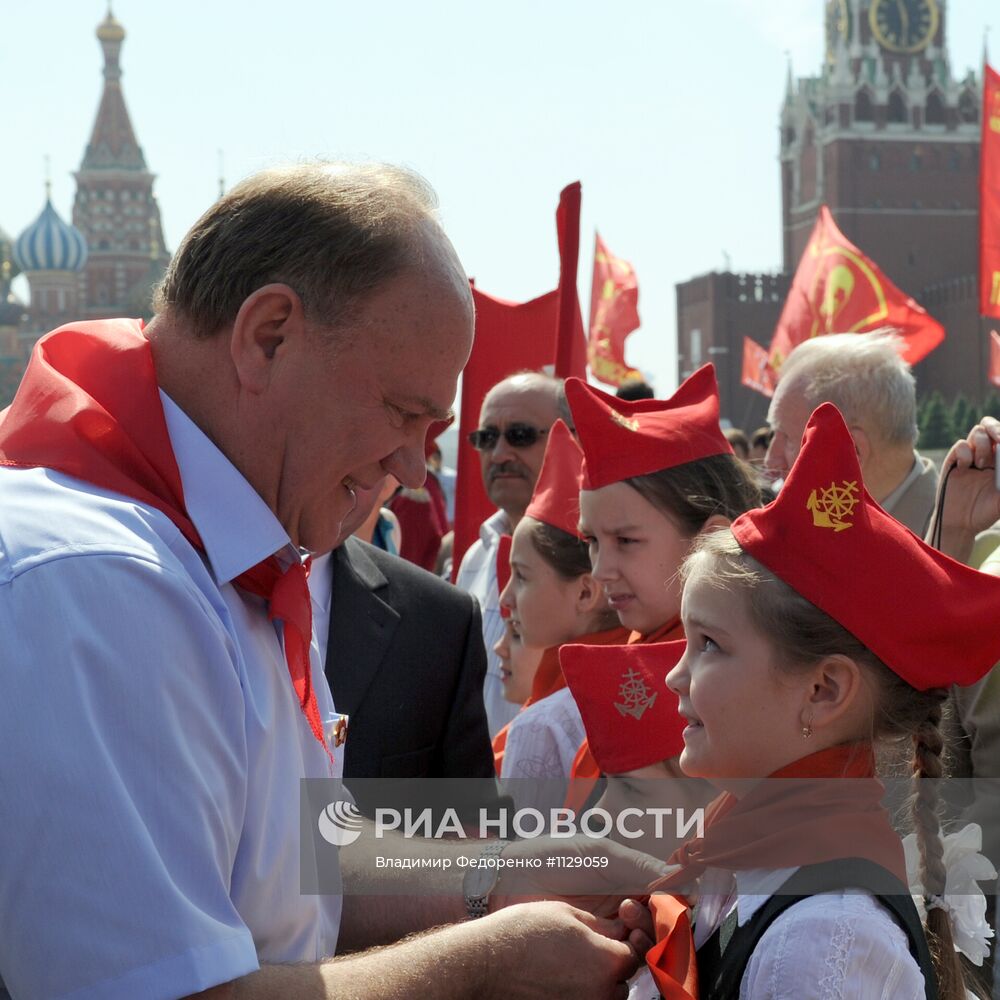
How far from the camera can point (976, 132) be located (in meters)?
69.6

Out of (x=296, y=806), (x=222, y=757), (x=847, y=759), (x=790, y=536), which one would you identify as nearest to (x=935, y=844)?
(x=847, y=759)

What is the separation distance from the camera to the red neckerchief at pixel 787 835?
1934 millimetres

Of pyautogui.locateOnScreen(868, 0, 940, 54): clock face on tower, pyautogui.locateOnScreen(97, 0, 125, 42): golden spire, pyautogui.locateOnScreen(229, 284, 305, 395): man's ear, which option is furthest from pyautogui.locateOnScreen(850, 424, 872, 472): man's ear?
pyautogui.locateOnScreen(97, 0, 125, 42): golden spire

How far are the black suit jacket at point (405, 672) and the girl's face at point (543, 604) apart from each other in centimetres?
31

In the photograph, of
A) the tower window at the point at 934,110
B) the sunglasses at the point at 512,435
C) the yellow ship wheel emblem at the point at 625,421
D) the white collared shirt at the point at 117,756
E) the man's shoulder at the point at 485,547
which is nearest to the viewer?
the white collared shirt at the point at 117,756

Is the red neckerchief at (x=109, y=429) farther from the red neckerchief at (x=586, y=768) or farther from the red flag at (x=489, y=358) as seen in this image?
the red flag at (x=489, y=358)

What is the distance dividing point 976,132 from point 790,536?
240 feet

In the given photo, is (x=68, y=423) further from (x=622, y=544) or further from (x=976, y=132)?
(x=976, y=132)

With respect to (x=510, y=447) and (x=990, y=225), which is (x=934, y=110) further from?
(x=510, y=447)

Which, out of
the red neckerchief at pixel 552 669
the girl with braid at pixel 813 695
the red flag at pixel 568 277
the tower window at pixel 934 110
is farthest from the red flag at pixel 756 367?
the tower window at pixel 934 110

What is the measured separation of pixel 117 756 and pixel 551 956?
69 cm

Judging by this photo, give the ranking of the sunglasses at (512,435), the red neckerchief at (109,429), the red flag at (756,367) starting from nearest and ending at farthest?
the red neckerchief at (109,429) < the sunglasses at (512,435) < the red flag at (756,367)

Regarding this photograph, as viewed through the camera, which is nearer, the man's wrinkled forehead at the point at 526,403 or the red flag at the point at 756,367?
the man's wrinkled forehead at the point at 526,403

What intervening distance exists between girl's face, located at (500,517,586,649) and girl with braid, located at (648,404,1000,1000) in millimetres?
1358
